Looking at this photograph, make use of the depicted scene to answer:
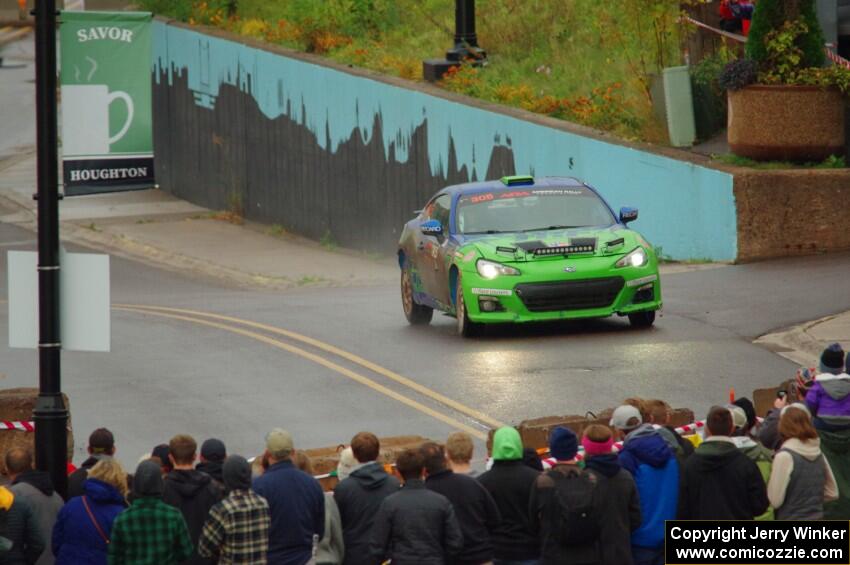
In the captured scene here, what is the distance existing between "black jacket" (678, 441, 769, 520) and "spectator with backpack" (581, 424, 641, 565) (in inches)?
16.9

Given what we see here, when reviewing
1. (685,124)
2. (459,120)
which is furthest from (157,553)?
(459,120)

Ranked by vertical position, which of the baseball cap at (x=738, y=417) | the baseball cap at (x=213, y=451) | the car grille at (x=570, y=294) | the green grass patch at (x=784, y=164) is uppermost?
the green grass patch at (x=784, y=164)

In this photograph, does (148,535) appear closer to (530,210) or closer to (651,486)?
(651,486)

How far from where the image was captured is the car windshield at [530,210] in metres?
19.8

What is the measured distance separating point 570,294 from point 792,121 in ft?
25.3

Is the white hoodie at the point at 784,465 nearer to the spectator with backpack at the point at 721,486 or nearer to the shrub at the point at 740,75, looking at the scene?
the spectator with backpack at the point at 721,486

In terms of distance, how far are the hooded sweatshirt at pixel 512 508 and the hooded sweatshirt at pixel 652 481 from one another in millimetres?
618

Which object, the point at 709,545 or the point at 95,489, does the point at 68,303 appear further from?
the point at 709,545

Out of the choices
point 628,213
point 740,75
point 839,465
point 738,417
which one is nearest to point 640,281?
point 628,213

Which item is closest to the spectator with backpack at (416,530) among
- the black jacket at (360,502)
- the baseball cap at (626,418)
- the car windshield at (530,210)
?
the black jacket at (360,502)

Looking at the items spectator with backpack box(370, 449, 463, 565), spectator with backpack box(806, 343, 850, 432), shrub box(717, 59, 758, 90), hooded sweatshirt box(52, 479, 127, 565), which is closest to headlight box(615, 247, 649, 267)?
shrub box(717, 59, 758, 90)

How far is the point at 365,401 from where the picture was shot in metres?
16.3

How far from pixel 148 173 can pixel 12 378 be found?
770 centimetres

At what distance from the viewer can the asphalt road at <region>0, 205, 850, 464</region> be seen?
50.9 feet
